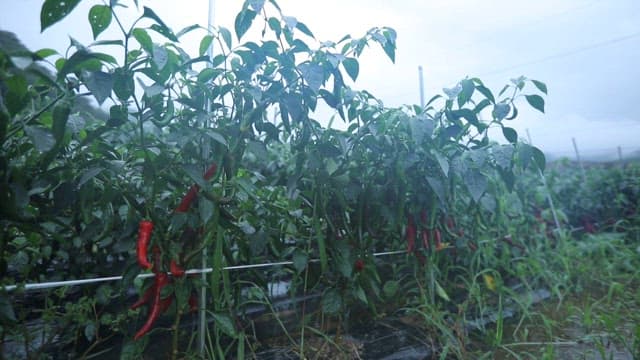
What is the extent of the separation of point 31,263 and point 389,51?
1.07m

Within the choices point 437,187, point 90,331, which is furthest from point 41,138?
point 437,187

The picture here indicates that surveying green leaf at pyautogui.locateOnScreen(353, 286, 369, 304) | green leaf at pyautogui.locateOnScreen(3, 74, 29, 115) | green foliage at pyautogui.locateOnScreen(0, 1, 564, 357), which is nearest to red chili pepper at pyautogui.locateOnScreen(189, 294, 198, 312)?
green foliage at pyautogui.locateOnScreen(0, 1, 564, 357)

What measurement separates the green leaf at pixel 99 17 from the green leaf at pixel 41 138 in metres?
0.19

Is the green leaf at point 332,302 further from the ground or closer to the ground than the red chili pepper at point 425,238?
closer to the ground

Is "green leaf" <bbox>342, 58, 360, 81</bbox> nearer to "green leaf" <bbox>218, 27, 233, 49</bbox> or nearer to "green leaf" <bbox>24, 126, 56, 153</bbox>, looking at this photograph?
"green leaf" <bbox>218, 27, 233, 49</bbox>

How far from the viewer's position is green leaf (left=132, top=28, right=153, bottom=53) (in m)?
0.64

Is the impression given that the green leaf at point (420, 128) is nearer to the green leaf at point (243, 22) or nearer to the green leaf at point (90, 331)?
the green leaf at point (243, 22)

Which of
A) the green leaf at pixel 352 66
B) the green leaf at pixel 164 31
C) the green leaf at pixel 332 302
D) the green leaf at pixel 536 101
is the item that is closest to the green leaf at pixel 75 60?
the green leaf at pixel 164 31

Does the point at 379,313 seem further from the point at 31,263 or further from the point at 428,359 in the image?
the point at 31,263

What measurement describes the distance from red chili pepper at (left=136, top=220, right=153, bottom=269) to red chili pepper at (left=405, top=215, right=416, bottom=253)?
750 millimetres

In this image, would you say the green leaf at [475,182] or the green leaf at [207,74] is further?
the green leaf at [475,182]

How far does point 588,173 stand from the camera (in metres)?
2.83

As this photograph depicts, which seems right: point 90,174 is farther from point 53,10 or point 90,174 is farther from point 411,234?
point 411,234

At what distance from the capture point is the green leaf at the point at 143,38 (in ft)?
2.10
